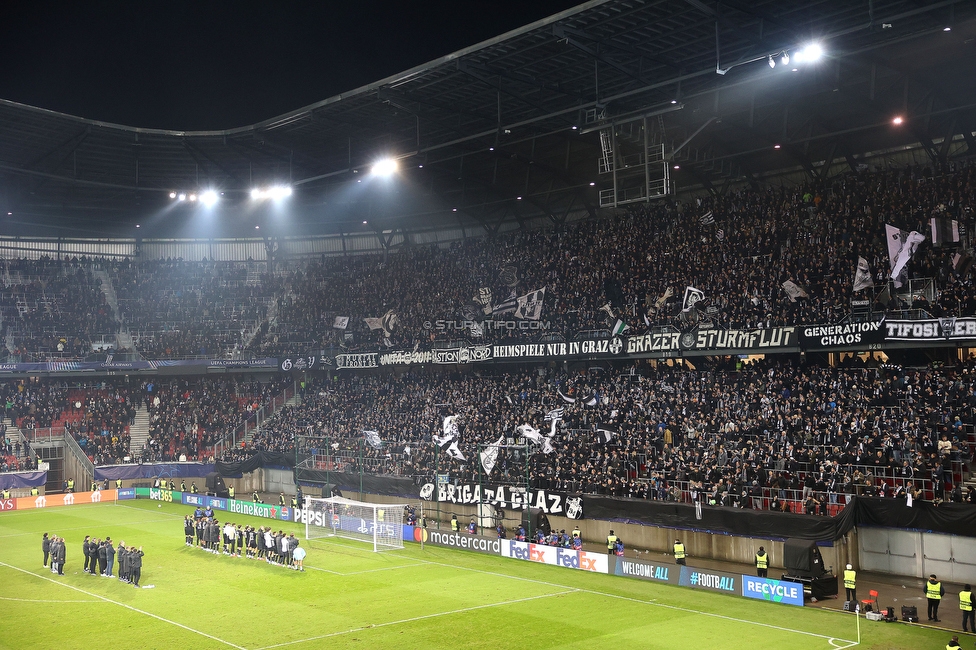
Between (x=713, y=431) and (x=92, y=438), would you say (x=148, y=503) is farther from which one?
(x=713, y=431)

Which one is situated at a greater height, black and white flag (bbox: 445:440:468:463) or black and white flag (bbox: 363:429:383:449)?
black and white flag (bbox: 363:429:383:449)

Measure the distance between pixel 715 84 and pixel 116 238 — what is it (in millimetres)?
52830

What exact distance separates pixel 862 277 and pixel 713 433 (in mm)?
8957

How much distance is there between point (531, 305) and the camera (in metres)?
51.1

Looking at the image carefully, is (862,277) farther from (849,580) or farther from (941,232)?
(849,580)

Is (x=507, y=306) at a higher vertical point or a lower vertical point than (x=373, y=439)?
higher

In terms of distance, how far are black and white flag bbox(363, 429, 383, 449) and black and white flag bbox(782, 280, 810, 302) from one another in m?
24.5

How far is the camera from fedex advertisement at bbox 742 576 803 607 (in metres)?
29.0

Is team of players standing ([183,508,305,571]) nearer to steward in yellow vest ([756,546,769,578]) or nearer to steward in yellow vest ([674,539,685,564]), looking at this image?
steward in yellow vest ([674,539,685,564])

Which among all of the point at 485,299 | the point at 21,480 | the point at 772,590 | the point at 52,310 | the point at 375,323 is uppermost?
the point at 52,310

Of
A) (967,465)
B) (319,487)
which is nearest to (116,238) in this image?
(319,487)

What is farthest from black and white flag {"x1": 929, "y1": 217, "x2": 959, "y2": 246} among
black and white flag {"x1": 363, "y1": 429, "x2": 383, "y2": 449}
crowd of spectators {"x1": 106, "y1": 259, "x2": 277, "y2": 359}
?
crowd of spectators {"x1": 106, "y1": 259, "x2": 277, "y2": 359}

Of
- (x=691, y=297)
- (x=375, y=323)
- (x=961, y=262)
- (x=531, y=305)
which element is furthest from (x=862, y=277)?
(x=375, y=323)

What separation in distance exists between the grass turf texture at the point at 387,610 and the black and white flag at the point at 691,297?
14.3 metres
